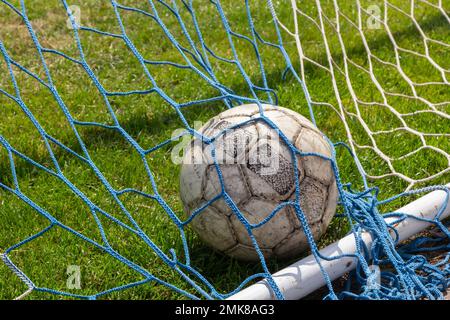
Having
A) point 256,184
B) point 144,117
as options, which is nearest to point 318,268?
point 256,184

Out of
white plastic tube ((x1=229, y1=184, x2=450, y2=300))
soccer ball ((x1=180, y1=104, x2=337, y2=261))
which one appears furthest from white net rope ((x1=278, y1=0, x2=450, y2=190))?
soccer ball ((x1=180, y1=104, x2=337, y2=261))

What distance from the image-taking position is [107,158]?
12.8 feet

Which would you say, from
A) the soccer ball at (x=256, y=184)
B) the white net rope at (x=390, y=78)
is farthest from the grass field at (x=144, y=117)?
the soccer ball at (x=256, y=184)

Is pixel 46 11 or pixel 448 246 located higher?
pixel 46 11

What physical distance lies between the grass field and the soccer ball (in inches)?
7.5

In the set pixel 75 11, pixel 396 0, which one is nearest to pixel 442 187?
pixel 396 0

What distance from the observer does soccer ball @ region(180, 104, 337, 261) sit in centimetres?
280

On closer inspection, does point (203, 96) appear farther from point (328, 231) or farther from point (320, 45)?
point (328, 231)

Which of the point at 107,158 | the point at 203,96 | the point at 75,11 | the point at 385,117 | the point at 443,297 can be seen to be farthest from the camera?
the point at 75,11

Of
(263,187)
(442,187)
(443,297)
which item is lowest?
(443,297)

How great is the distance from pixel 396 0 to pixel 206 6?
1659mm

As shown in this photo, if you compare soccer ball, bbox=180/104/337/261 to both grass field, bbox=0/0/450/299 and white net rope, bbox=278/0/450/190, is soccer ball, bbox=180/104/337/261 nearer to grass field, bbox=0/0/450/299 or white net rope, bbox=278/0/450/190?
grass field, bbox=0/0/450/299

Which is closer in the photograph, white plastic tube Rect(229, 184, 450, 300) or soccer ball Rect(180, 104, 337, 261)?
white plastic tube Rect(229, 184, 450, 300)

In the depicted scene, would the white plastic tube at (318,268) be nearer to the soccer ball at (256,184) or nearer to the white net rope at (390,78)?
the soccer ball at (256,184)
